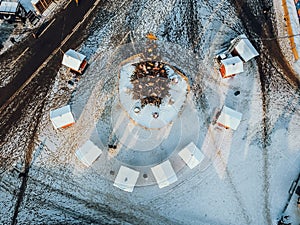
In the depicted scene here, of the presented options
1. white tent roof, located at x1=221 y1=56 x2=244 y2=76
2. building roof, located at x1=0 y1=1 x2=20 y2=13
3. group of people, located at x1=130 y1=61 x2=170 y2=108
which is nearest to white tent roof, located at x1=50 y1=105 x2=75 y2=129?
group of people, located at x1=130 y1=61 x2=170 y2=108

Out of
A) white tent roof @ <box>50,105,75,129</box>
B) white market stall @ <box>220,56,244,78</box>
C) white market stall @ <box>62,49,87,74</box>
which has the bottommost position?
white market stall @ <box>220,56,244,78</box>

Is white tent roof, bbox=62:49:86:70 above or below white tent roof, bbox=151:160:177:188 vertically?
above

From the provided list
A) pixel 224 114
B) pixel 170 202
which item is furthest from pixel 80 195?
pixel 224 114

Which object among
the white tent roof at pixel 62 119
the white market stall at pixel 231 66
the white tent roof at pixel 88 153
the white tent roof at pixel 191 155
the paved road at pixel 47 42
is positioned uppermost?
the paved road at pixel 47 42

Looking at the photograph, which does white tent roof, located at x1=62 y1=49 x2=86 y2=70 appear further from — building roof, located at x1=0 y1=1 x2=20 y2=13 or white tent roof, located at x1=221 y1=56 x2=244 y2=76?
white tent roof, located at x1=221 y1=56 x2=244 y2=76

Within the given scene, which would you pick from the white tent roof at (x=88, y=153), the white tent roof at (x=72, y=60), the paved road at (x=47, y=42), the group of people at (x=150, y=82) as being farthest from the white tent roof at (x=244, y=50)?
the white tent roof at (x=88, y=153)

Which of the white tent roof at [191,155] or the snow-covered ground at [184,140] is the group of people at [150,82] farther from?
the white tent roof at [191,155]

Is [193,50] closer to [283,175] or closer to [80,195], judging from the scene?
[283,175]
